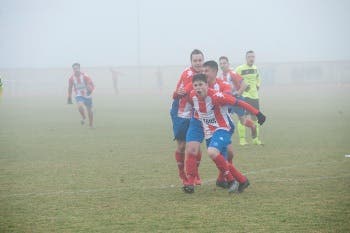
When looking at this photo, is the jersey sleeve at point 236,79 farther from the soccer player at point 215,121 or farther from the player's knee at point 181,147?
the soccer player at point 215,121

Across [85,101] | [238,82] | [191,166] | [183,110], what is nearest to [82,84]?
[85,101]

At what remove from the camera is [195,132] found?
902 cm

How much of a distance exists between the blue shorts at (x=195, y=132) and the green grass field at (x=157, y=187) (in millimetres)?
713

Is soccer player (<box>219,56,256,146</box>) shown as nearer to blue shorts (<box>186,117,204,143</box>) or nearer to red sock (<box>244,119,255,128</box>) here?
red sock (<box>244,119,255,128</box>)

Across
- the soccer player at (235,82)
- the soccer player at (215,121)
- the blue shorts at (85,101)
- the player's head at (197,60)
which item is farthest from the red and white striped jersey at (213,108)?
the blue shorts at (85,101)

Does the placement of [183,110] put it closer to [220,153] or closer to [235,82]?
[220,153]

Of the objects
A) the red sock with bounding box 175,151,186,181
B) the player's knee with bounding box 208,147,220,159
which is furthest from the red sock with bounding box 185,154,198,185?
the red sock with bounding box 175,151,186,181

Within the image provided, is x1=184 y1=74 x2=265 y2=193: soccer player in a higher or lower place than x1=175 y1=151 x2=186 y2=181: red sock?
higher

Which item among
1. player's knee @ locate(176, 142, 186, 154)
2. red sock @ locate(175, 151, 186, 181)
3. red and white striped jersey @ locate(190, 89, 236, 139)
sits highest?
red and white striped jersey @ locate(190, 89, 236, 139)

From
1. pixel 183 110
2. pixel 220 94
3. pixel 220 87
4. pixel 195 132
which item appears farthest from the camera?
pixel 183 110

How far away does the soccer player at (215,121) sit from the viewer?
28.3 feet

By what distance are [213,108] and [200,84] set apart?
0.39 meters

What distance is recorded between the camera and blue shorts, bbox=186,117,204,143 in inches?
354

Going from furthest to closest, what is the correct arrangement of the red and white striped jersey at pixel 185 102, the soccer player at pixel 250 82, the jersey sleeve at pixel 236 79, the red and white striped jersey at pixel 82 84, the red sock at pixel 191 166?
1. the red and white striped jersey at pixel 82 84
2. the soccer player at pixel 250 82
3. the jersey sleeve at pixel 236 79
4. the red and white striped jersey at pixel 185 102
5. the red sock at pixel 191 166
